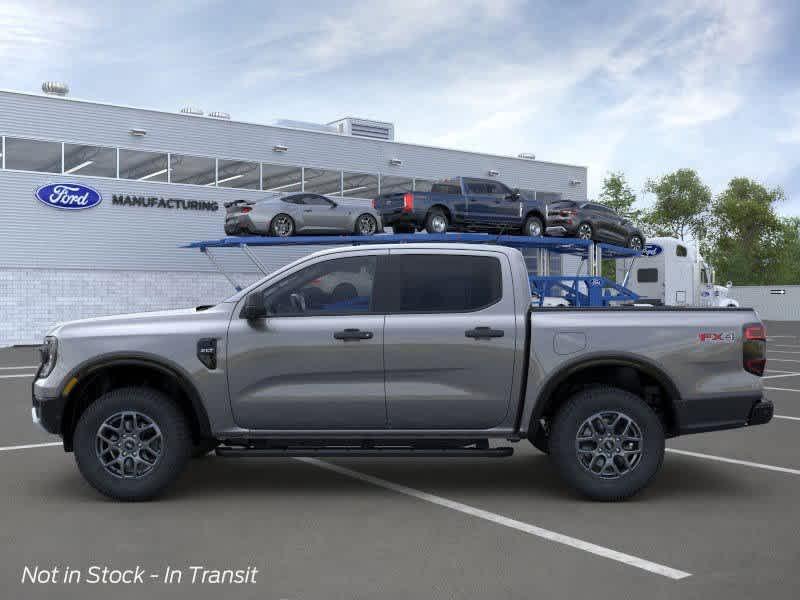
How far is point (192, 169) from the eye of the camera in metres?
32.6

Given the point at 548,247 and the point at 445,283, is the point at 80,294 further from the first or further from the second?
the point at 445,283

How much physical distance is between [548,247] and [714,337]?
1946 centimetres

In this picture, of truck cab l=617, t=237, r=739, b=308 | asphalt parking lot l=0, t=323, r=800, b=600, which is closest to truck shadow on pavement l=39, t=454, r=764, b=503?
asphalt parking lot l=0, t=323, r=800, b=600

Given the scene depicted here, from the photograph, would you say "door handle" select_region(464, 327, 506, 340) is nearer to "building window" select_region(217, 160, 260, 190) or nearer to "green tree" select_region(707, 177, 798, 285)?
"building window" select_region(217, 160, 260, 190)

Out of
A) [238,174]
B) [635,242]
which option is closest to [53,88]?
[238,174]

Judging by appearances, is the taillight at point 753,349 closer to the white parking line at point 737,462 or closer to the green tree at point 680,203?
the white parking line at point 737,462

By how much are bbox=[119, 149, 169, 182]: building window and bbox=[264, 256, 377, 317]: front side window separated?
2625 cm

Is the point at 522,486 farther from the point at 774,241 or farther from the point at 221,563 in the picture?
the point at 774,241

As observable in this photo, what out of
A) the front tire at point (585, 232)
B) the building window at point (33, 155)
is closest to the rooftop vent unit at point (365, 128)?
the building window at point (33, 155)

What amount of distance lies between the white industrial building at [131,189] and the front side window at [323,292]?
83.6 ft

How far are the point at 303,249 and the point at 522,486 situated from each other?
2724 cm

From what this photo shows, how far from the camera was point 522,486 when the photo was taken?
7.11m

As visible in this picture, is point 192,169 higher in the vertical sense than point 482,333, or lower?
higher

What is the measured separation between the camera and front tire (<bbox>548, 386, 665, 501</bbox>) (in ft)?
21.2
